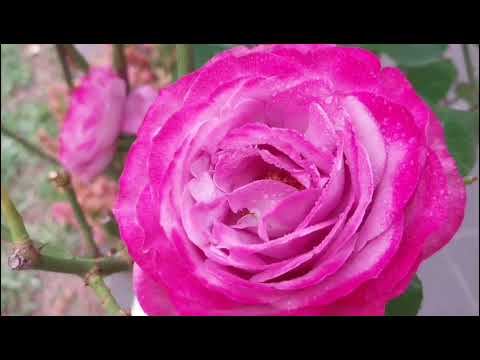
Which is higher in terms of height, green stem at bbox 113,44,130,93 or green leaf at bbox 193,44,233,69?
green leaf at bbox 193,44,233,69

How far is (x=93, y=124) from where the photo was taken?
422mm

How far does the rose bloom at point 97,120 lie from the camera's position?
424mm

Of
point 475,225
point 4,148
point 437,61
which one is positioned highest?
point 437,61

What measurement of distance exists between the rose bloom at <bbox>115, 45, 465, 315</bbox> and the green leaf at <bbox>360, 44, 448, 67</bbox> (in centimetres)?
20

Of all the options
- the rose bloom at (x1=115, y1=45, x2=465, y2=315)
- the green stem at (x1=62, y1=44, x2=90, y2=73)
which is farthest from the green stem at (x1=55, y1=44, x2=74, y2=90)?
the rose bloom at (x1=115, y1=45, x2=465, y2=315)

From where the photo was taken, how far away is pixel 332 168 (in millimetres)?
187

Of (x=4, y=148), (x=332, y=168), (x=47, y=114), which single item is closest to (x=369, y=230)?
(x=332, y=168)

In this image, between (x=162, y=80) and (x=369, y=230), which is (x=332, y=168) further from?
(x=162, y=80)

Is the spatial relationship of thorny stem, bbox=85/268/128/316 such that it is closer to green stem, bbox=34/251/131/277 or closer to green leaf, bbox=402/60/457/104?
green stem, bbox=34/251/131/277

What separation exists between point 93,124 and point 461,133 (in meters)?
0.24

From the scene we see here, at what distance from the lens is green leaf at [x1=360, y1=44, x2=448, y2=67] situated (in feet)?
1.28

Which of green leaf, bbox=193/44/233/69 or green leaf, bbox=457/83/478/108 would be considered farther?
green leaf, bbox=457/83/478/108
